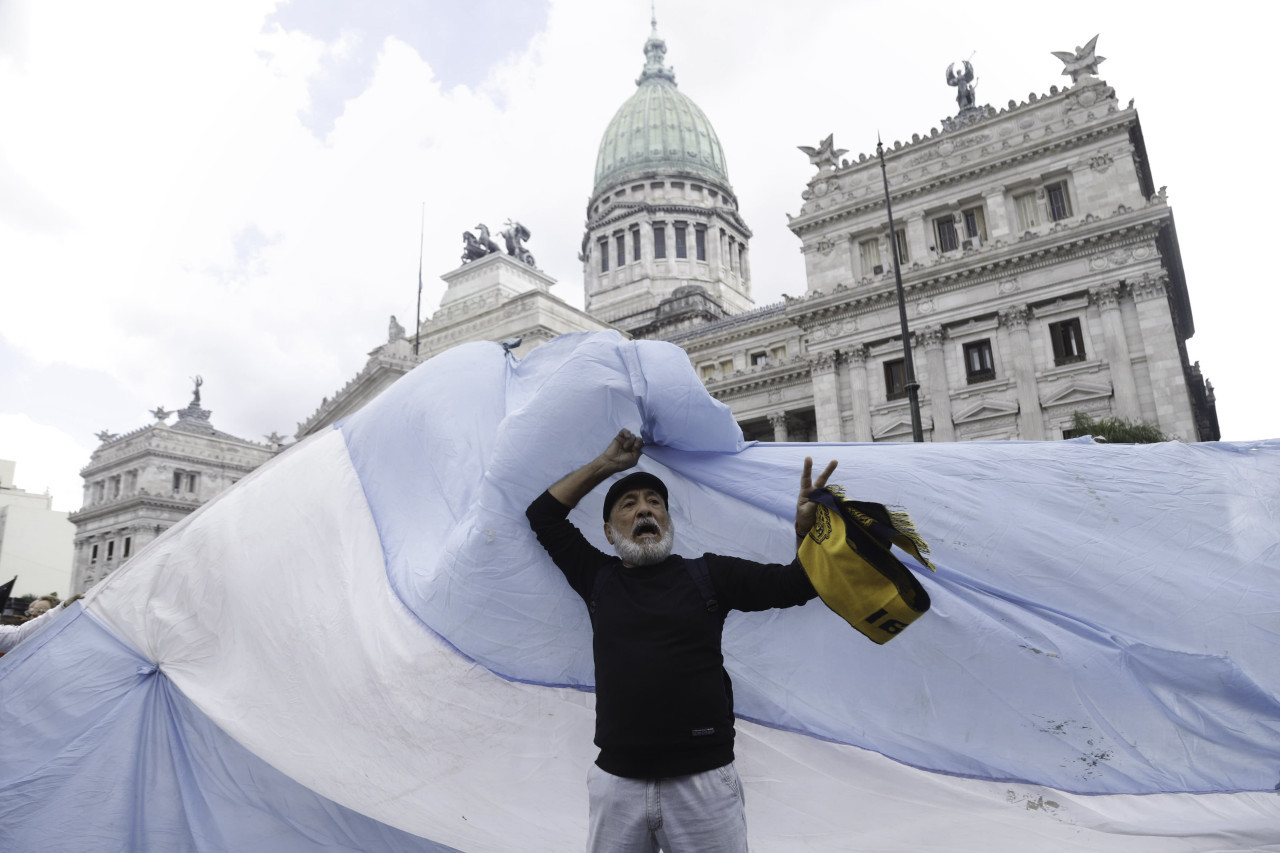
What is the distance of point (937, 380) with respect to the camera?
27500 mm

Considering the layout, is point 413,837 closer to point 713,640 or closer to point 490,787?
point 490,787

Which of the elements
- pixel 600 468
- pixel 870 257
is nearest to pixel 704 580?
pixel 600 468

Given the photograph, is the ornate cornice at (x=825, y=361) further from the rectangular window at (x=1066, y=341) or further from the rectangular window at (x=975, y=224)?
the rectangular window at (x=1066, y=341)

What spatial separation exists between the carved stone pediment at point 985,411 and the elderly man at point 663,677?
25367 millimetres

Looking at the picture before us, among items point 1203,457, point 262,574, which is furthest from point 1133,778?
point 262,574

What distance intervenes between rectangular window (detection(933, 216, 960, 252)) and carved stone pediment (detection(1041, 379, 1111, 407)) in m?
6.30

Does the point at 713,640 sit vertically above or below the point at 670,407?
below

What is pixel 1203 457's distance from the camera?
170 inches

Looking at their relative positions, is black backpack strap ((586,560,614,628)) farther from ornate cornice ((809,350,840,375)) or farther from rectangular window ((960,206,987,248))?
rectangular window ((960,206,987,248))

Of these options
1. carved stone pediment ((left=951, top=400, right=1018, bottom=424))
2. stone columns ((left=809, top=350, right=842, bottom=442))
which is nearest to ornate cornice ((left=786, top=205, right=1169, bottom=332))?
stone columns ((left=809, top=350, right=842, bottom=442))

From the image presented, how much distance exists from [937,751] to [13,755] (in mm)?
4445

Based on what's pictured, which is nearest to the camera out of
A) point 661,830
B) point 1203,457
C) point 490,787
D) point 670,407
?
point 661,830

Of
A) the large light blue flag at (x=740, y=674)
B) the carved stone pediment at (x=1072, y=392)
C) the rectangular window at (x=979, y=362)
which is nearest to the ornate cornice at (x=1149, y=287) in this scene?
the carved stone pediment at (x=1072, y=392)

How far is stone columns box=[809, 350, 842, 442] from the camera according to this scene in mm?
29328
